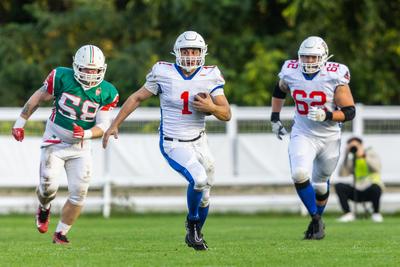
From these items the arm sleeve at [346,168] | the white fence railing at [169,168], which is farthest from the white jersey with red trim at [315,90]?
the white fence railing at [169,168]

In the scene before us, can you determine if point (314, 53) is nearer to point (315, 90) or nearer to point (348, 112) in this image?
point (315, 90)

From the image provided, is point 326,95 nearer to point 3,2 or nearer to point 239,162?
point 239,162

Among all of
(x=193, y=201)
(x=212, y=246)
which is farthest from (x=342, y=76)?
(x=193, y=201)

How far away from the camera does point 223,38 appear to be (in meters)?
27.4

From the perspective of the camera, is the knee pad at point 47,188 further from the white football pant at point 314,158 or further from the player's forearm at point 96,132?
the white football pant at point 314,158

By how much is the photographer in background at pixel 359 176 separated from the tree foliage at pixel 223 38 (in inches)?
265

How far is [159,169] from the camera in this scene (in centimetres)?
2005

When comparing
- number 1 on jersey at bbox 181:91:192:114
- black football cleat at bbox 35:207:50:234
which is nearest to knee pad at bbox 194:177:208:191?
number 1 on jersey at bbox 181:91:192:114

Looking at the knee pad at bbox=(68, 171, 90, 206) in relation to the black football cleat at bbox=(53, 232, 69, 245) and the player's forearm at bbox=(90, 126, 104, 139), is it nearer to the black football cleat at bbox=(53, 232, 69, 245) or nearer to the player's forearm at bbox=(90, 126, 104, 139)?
the black football cleat at bbox=(53, 232, 69, 245)

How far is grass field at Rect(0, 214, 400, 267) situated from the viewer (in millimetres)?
9891

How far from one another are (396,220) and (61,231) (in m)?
7.66

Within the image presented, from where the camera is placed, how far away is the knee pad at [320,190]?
1315cm

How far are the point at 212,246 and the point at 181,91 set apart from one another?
5.07 ft

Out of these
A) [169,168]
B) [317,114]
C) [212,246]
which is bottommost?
[169,168]
